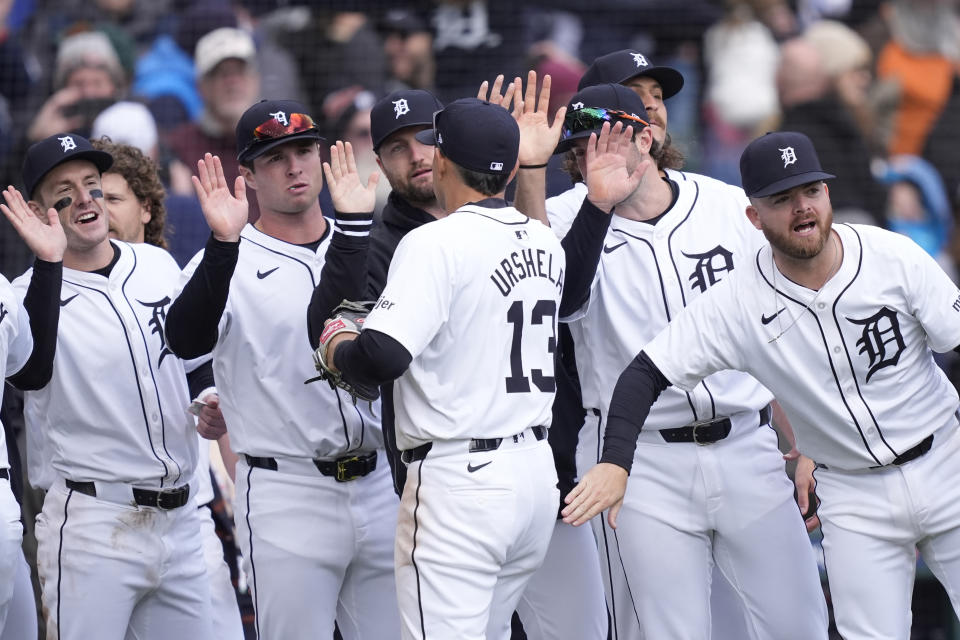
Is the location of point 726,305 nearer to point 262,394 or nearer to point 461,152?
point 461,152

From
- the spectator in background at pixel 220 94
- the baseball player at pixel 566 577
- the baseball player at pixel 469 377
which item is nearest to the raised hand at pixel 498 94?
the baseball player at pixel 566 577

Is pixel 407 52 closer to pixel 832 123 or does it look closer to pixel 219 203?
pixel 832 123

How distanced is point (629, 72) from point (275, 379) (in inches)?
59.5

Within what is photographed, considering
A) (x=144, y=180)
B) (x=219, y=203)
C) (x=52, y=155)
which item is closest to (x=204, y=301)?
(x=219, y=203)

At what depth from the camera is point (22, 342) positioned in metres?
4.04

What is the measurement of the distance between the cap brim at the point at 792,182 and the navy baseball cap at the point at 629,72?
30.5 inches

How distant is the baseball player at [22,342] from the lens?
392 centimetres

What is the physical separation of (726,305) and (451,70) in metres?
4.52

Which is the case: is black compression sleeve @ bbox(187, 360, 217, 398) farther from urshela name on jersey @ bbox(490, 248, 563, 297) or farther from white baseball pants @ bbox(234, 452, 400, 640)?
urshela name on jersey @ bbox(490, 248, 563, 297)

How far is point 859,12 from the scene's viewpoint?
9.38 m

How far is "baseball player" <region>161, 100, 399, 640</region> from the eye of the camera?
4.27 meters

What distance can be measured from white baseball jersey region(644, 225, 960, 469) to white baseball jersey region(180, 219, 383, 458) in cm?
102

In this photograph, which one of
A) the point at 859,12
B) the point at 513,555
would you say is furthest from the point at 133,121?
the point at 859,12

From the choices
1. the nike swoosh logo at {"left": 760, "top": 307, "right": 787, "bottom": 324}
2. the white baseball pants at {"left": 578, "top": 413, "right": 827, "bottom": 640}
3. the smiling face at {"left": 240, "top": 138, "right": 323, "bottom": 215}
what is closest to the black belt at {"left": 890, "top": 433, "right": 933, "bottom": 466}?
the white baseball pants at {"left": 578, "top": 413, "right": 827, "bottom": 640}
